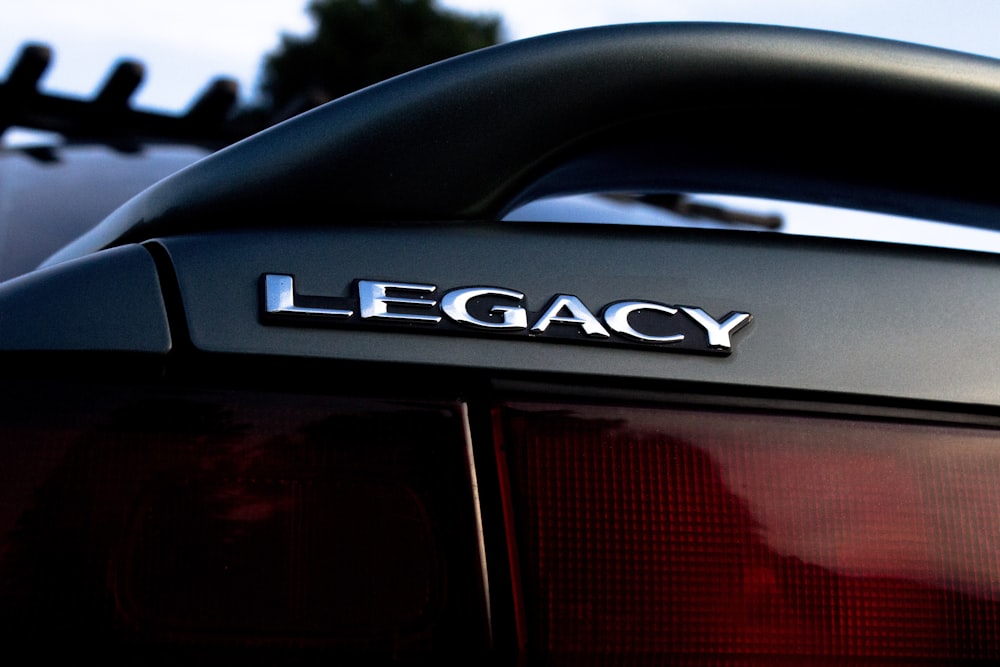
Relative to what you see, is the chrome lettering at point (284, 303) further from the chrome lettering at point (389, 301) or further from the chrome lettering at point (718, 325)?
the chrome lettering at point (718, 325)

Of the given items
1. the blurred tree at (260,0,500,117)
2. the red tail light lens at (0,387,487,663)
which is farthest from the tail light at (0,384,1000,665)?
the blurred tree at (260,0,500,117)

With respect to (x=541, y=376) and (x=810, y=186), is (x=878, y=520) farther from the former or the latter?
(x=810, y=186)

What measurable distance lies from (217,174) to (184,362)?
0.67 feet

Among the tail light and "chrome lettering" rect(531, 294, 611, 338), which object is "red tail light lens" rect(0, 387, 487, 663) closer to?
the tail light

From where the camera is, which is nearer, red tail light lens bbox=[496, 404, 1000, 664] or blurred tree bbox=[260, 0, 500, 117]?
red tail light lens bbox=[496, 404, 1000, 664]

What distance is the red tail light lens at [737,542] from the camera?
83 cm

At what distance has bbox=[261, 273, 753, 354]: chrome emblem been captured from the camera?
2.76ft

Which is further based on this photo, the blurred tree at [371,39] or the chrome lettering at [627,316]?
the blurred tree at [371,39]

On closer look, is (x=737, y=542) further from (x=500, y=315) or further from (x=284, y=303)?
(x=284, y=303)

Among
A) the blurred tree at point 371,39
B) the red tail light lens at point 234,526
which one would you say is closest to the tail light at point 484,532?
the red tail light lens at point 234,526

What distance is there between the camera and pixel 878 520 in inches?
33.8

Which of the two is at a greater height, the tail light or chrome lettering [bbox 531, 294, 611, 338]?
chrome lettering [bbox 531, 294, 611, 338]

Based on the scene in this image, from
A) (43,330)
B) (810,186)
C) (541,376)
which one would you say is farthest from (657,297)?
(43,330)

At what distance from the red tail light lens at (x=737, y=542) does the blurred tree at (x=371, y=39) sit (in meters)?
27.3
